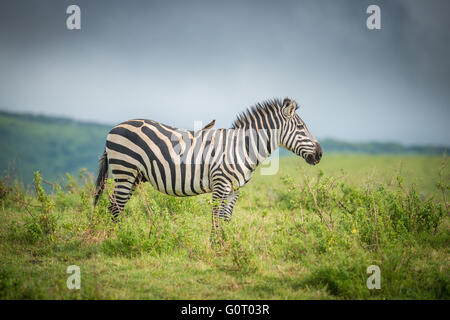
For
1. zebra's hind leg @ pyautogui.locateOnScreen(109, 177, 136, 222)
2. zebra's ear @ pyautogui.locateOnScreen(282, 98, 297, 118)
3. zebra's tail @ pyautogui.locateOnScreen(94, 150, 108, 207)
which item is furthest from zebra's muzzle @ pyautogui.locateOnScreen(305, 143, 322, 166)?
zebra's tail @ pyautogui.locateOnScreen(94, 150, 108, 207)

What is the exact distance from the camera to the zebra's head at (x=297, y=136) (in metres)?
7.14

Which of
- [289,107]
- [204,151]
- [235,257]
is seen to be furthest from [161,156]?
[289,107]

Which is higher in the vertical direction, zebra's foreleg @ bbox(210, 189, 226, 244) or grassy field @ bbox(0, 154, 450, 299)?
zebra's foreleg @ bbox(210, 189, 226, 244)

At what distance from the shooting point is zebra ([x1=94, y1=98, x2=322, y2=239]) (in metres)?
7.00

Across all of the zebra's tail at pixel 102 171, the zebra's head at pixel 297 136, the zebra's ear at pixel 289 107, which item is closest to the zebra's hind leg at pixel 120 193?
the zebra's tail at pixel 102 171

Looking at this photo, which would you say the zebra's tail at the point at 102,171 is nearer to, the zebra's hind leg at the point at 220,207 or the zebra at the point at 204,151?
the zebra at the point at 204,151

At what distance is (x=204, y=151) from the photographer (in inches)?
278

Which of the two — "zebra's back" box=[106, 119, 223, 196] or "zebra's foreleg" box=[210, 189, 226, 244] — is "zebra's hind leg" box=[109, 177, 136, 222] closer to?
"zebra's back" box=[106, 119, 223, 196]

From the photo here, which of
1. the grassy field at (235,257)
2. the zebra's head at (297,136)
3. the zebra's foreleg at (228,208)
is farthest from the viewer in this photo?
the zebra's head at (297,136)

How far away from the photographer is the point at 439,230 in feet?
25.0
